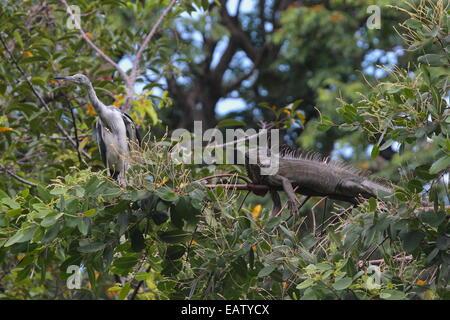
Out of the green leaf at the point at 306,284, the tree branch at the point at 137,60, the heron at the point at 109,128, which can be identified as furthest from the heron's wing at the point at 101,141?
the green leaf at the point at 306,284

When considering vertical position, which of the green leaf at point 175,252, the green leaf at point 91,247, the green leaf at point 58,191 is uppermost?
the green leaf at point 58,191

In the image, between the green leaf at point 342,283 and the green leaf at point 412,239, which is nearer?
the green leaf at point 342,283

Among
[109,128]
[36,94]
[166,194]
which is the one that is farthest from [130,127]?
[166,194]

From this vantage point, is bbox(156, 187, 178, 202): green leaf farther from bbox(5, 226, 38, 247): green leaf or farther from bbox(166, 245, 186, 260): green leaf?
bbox(5, 226, 38, 247): green leaf

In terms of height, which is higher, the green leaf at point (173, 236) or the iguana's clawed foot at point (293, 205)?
the green leaf at point (173, 236)

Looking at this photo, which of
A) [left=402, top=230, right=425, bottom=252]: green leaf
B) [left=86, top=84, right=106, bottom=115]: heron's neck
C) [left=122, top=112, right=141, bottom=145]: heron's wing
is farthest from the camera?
[left=122, top=112, right=141, bottom=145]: heron's wing

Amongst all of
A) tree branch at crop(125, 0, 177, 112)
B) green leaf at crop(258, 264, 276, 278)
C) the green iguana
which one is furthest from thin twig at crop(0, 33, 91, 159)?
green leaf at crop(258, 264, 276, 278)

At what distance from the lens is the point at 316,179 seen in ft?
11.6

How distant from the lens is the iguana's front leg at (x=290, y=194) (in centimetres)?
327

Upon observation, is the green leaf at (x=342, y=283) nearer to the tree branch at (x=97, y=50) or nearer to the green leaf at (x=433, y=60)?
the green leaf at (x=433, y=60)

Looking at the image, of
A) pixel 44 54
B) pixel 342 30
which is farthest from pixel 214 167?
pixel 342 30

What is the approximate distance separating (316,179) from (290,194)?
209 millimetres

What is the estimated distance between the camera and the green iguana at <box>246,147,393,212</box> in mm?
3459

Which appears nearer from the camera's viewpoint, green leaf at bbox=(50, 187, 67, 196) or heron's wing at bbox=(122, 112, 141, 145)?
green leaf at bbox=(50, 187, 67, 196)
